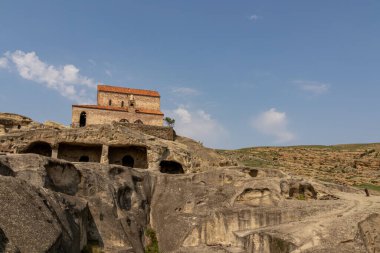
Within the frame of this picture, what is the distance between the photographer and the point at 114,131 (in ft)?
87.1

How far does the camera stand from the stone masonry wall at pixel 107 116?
35.4m

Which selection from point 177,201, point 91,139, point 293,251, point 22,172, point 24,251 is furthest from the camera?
point 91,139

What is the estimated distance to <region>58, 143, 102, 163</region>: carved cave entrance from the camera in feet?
88.8

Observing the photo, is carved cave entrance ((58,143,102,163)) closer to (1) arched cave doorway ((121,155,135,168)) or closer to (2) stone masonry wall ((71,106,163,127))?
(1) arched cave doorway ((121,155,135,168))

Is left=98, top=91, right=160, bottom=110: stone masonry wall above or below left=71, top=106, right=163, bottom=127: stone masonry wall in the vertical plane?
above

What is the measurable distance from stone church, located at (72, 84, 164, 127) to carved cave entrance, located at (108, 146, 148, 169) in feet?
28.4

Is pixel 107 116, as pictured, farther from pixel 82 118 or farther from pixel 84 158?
pixel 84 158

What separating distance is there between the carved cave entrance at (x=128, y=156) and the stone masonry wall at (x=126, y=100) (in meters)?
13.3

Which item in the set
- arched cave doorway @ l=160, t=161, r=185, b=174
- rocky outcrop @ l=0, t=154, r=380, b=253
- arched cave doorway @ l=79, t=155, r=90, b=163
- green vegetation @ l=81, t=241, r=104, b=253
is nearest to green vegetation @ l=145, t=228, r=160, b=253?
rocky outcrop @ l=0, t=154, r=380, b=253

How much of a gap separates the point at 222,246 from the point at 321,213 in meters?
4.35

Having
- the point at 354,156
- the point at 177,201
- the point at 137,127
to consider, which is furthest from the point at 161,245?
the point at 354,156

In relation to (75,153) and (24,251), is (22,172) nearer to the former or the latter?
(24,251)

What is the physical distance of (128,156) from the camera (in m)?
28.0

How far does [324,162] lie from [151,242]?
97.4ft
